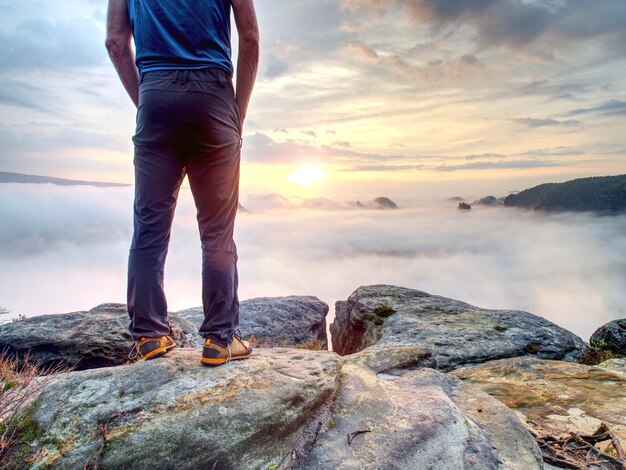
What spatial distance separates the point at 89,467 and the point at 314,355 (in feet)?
8.84

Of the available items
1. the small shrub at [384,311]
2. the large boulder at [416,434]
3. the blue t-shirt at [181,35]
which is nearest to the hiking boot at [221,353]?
the large boulder at [416,434]

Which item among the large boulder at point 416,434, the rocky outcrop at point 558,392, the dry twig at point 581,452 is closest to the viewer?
the large boulder at point 416,434

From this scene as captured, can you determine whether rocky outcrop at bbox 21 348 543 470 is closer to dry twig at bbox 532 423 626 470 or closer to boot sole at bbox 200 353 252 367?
boot sole at bbox 200 353 252 367

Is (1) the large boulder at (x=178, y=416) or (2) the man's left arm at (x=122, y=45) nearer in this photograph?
(1) the large boulder at (x=178, y=416)

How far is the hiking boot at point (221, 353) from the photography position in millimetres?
4430

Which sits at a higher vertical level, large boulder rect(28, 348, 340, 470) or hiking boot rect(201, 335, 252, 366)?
hiking boot rect(201, 335, 252, 366)

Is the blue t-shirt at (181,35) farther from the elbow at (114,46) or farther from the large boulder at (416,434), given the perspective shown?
the large boulder at (416,434)

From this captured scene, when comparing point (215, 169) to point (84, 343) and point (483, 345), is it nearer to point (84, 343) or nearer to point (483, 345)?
point (84, 343)

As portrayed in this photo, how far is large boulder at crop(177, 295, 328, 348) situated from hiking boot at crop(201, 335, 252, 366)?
8755 mm

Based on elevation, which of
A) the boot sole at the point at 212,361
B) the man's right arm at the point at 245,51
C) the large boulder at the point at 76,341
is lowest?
the large boulder at the point at 76,341

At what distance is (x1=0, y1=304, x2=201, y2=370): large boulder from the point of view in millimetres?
7664

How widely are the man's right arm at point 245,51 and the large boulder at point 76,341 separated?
17.1 feet

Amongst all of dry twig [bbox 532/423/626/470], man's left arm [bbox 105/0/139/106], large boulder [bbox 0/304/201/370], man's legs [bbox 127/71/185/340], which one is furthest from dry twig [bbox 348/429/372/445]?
large boulder [bbox 0/304/201/370]

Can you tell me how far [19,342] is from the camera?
7938 mm
